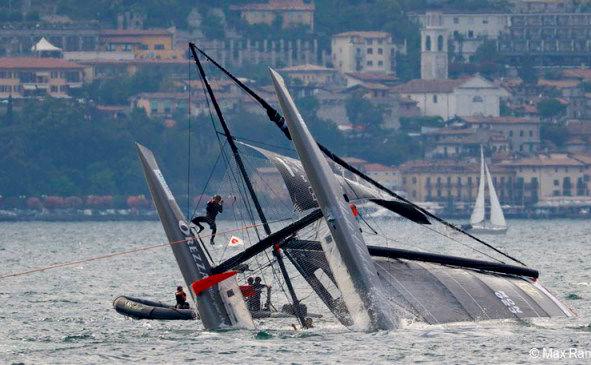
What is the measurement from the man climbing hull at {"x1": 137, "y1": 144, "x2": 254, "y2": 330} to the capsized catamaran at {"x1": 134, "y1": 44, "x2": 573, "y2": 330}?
2 centimetres

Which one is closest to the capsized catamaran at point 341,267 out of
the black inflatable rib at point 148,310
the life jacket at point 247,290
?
the life jacket at point 247,290

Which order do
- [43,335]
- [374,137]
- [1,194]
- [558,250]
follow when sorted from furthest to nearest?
[374,137]
[1,194]
[558,250]
[43,335]

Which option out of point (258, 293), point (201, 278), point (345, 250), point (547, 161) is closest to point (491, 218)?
point (547, 161)

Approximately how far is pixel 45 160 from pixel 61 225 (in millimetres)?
20191

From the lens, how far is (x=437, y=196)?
6900 inches

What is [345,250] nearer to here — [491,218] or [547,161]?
[491,218]

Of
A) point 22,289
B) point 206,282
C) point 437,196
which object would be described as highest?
point 206,282

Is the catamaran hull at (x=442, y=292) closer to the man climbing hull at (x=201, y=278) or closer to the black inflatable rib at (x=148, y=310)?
the man climbing hull at (x=201, y=278)

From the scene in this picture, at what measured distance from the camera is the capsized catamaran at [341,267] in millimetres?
36688

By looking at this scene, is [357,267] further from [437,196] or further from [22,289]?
[437,196]

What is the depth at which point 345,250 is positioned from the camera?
36.4 meters

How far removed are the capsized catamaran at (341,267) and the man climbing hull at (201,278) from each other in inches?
0.6

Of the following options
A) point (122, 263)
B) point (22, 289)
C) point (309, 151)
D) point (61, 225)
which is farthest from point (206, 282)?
point (61, 225)

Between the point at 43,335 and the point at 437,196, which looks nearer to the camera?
the point at 43,335
